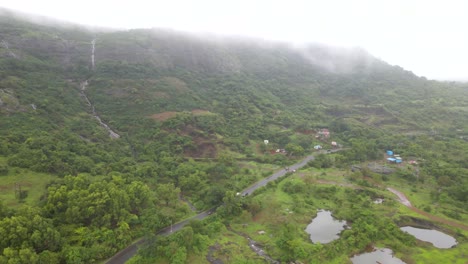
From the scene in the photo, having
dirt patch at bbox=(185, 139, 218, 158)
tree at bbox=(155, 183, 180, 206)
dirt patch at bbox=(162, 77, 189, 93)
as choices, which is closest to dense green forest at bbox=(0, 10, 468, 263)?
tree at bbox=(155, 183, 180, 206)

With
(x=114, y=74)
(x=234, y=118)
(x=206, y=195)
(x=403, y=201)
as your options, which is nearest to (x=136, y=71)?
(x=114, y=74)

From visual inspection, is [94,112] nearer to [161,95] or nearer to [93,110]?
[93,110]

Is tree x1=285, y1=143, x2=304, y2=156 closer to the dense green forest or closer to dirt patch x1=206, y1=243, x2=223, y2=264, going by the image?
the dense green forest

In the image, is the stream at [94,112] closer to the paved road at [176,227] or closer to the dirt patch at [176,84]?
the dirt patch at [176,84]

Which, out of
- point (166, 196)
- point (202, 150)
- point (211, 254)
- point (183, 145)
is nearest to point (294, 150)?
point (202, 150)

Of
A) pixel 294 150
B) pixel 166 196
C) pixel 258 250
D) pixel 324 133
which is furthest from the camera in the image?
pixel 324 133
